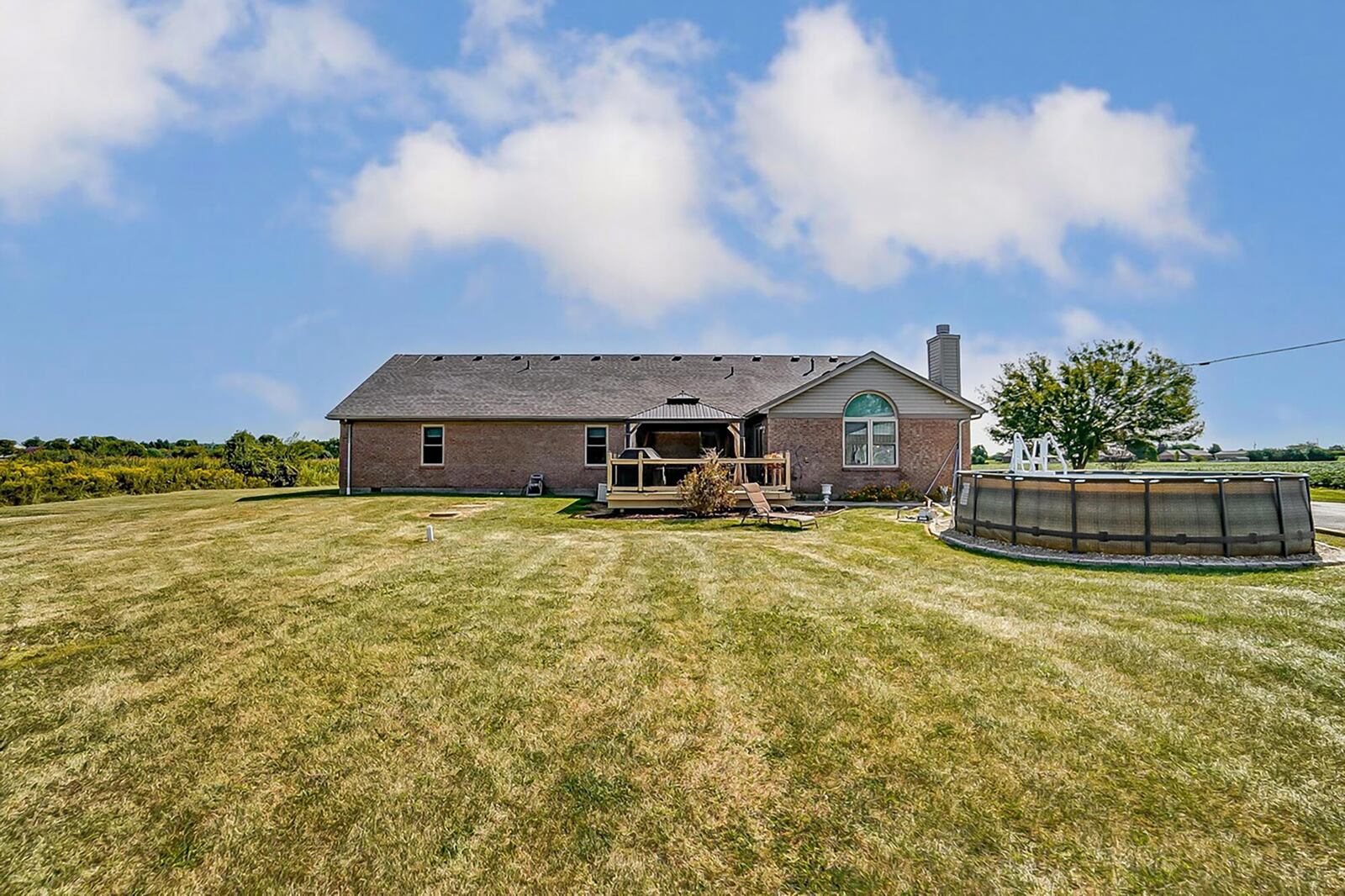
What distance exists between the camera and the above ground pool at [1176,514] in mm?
8445

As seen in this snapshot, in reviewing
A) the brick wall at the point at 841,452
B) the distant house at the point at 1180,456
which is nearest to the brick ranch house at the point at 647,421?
the brick wall at the point at 841,452

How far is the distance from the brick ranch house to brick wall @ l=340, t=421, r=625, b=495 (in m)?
0.04

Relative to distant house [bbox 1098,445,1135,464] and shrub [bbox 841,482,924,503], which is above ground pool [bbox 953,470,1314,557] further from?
distant house [bbox 1098,445,1135,464]

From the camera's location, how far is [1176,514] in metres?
8.66

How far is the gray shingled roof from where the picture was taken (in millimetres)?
21641

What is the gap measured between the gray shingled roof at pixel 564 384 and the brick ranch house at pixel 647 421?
72mm

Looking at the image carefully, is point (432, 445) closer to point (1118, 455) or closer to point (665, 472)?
point (665, 472)

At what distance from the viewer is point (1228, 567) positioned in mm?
8086

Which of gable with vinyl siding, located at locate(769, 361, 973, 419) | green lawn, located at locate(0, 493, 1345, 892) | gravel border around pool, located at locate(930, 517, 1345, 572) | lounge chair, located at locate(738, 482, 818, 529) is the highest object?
gable with vinyl siding, located at locate(769, 361, 973, 419)

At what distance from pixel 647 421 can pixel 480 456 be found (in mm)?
7449

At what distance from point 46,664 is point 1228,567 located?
12.9 meters

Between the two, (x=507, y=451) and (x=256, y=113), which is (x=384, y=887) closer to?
(x=256, y=113)

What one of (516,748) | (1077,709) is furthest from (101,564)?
(1077,709)

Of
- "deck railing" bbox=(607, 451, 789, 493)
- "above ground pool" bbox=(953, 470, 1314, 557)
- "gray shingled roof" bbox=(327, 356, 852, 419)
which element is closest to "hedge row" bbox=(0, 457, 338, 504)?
"gray shingled roof" bbox=(327, 356, 852, 419)
